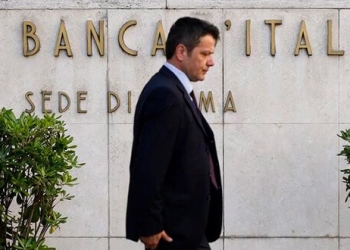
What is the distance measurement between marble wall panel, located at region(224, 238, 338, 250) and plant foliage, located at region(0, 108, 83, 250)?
1864mm

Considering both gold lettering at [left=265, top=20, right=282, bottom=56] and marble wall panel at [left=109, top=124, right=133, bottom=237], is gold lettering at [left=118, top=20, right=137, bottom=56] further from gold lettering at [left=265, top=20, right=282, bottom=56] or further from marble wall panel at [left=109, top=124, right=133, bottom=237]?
gold lettering at [left=265, top=20, right=282, bottom=56]

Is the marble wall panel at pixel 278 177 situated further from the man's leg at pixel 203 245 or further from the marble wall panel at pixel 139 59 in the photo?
the man's leg at pixel 203 245

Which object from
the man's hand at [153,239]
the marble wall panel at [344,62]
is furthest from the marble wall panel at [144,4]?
the man's hand at [153,239]

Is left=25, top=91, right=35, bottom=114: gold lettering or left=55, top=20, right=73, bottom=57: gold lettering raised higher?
left=55, top=20, right=73, bottom=57: gold lettering

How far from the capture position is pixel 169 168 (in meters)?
5.01

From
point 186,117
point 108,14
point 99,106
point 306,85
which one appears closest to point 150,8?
point 108,14

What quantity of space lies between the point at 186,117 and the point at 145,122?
0.67 ft

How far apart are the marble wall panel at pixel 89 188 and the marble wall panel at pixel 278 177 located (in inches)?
38.2

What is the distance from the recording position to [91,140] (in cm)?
831

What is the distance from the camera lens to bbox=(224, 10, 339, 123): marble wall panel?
8.28 metres

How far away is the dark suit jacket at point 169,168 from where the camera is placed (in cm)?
488

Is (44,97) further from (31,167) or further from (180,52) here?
(180,52)

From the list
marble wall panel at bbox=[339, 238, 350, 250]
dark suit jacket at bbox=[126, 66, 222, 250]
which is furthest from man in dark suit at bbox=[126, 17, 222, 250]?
marble wall panel at bbox=[339, 238, 350, 250]

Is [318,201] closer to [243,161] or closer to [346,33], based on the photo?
[243,161]
